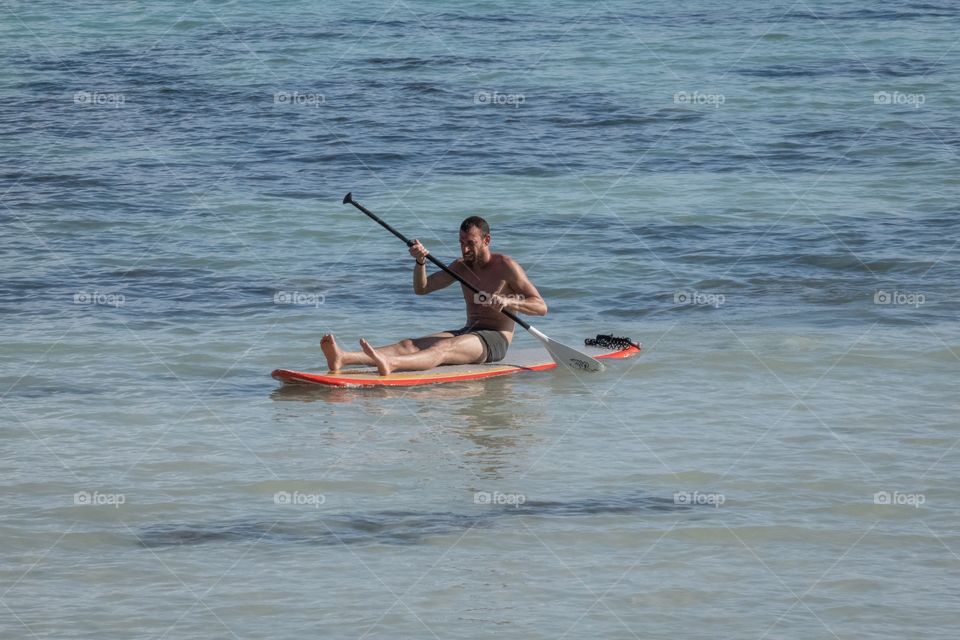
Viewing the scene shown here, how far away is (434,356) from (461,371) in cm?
21

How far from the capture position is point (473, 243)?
30.2ft

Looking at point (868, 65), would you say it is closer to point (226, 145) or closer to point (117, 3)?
point (226, 145)

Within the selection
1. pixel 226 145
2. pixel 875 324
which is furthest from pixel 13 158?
pixel 875 324

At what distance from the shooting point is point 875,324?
10273mm

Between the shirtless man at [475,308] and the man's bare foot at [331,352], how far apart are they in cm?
4

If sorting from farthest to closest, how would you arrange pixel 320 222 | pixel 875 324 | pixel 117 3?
pixel 117 3
pixel 320 222
pixel 875 324

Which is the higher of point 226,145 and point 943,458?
point 226,145

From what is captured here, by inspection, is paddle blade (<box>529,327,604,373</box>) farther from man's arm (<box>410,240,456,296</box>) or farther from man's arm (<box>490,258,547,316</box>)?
man's arm (<box>410,240,456,296</box>)

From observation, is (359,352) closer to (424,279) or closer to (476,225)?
(424,279)

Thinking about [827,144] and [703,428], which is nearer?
[703,428]

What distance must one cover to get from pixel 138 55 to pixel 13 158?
632 centimetres

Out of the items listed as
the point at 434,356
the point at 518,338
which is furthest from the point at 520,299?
the point at 518,338

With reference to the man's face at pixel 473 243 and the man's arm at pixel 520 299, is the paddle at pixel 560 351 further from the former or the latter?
the man's face at pixel 473 243

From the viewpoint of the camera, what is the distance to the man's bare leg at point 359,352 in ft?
28.6
